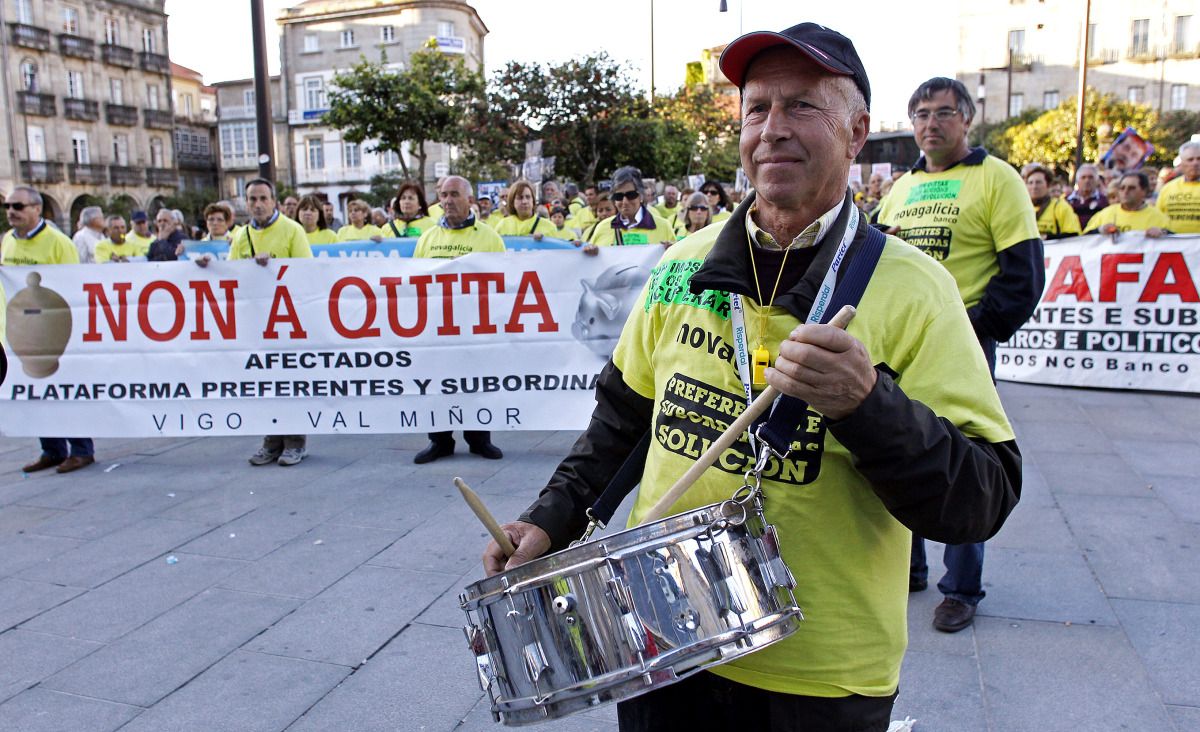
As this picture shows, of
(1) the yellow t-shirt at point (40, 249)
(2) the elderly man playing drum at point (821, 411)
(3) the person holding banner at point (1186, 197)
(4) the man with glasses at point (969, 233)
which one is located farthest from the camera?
(3) the person holding banner at point (1186, 197)

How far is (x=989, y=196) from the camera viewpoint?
12.0 feet

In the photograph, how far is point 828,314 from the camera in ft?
4.96

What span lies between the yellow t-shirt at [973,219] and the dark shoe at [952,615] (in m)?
1.24

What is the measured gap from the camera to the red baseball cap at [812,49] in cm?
153

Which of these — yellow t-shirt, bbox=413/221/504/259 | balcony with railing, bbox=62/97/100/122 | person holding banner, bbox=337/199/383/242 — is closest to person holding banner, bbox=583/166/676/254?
yellow t-shirt, bbox=413/221/504/259

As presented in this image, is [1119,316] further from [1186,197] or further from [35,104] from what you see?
[35,104]

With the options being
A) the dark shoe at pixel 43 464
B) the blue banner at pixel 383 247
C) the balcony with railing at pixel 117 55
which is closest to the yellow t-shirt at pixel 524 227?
the blue banner at pixel 383 247

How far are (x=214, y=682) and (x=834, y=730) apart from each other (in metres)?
2.62

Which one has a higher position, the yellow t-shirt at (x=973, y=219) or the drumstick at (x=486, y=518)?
the yellow t-shirt at (x=973, y=219)

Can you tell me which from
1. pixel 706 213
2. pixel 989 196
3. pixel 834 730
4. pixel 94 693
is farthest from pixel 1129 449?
pixel 94 693

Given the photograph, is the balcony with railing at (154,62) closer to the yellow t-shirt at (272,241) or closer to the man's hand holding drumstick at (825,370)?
the yellow t-shirt at (272,241)

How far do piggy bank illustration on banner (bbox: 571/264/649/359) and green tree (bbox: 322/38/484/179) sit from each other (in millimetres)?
19884

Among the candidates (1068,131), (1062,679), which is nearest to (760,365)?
(1062,679)

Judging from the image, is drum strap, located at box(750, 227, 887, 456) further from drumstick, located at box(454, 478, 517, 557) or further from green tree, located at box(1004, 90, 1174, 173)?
green tree, located at box(1004, 90, 1174, 173)
